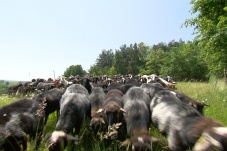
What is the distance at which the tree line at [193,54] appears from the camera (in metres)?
20.3

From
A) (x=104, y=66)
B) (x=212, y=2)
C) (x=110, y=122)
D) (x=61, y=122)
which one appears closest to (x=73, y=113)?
(x=61, y=122)

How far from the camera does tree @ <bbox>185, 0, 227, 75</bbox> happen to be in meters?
19.4

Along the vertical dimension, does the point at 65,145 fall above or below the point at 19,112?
below

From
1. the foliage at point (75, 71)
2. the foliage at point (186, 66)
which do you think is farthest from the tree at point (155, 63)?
the foliage at point (75, 71)

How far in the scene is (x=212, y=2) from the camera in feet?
69.8

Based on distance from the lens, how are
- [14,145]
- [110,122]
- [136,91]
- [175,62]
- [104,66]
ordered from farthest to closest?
[104,66]
[175,62]
[136,91]
[110,122]
[14,145]

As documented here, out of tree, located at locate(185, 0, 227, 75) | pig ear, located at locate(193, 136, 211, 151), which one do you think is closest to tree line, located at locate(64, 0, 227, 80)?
tree, located at locate(185, 0, 227, 75)

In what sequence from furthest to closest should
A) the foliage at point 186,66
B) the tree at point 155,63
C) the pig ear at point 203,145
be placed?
the tree at point 155,63, the foliage at point 186,66, the pig ear at point 203,145

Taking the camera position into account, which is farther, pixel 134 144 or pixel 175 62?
pixel 175 62

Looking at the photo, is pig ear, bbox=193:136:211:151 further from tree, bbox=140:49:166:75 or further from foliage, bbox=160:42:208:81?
tree, bbox=140:49:166:75

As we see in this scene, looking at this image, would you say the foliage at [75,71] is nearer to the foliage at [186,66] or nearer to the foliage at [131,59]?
the foliage at [131,59]

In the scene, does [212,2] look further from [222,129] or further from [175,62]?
[175,62]

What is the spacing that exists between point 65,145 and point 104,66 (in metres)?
112

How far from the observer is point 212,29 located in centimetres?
2052
